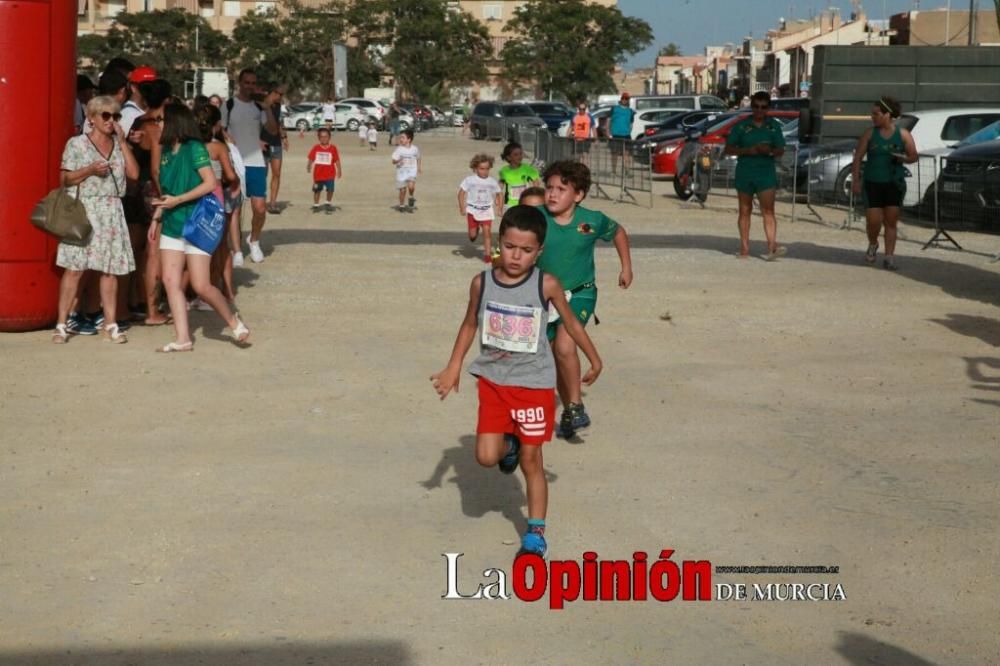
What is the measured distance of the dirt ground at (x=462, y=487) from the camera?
5.12 metres

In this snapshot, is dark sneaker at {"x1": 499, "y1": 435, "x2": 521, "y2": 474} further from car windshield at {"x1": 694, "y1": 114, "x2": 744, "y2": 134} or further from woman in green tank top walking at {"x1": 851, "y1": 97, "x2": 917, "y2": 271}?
car windshield at {"x1": 694, "y1": 114, "x2": 744, "y2": 134}

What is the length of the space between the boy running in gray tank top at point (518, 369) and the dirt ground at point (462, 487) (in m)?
0.38

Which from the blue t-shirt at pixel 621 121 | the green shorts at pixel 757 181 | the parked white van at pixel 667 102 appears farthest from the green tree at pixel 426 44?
the green shorts at pixel 757 181

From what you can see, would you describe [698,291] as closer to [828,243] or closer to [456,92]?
[828,243]

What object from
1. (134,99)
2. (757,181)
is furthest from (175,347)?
(757,181)

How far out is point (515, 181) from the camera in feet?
46.9

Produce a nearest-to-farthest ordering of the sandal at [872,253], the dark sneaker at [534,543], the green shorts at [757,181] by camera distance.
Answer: the dark sneaker at [534,543] → the green shorts at [757,181] → the sandal at [872,253]

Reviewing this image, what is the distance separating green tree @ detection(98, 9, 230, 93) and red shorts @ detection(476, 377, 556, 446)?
82916 millimetres

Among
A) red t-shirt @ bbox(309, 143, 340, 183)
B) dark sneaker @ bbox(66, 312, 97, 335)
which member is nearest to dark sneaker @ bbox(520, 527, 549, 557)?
dark sneaker @ bbox(66, 312, 97, 335)

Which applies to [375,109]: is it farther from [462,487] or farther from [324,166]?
[462,487]

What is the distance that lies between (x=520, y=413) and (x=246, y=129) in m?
9.60

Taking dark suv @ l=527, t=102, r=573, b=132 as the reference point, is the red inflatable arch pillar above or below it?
below

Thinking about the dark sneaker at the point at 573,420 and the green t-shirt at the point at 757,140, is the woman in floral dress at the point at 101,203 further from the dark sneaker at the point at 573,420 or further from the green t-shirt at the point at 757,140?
the green t-shirt at the point at 757,140

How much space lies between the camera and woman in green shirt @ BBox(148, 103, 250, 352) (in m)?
9.87
